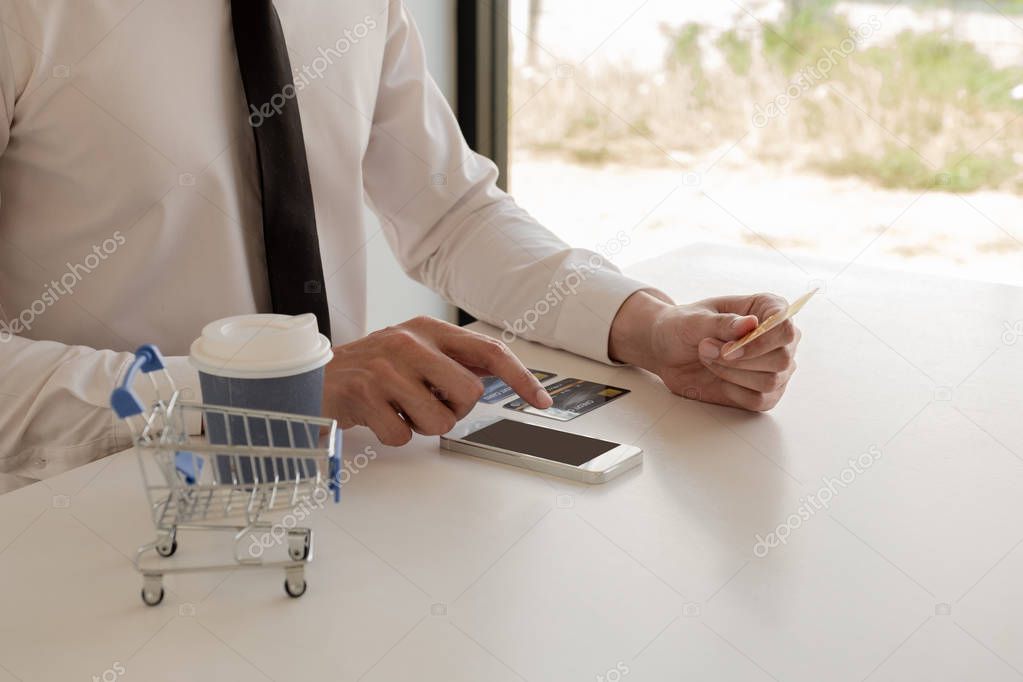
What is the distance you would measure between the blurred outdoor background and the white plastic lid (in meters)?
2.51

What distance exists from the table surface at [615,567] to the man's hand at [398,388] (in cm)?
4

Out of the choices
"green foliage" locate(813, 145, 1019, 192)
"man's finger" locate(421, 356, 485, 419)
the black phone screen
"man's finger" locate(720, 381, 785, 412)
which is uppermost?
"man's finger" locate(421, 356, 485, 419)

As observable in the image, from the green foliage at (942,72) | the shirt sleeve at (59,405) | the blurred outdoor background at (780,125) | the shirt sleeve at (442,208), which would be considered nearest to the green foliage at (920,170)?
the blurred outdoor background at (780,125)

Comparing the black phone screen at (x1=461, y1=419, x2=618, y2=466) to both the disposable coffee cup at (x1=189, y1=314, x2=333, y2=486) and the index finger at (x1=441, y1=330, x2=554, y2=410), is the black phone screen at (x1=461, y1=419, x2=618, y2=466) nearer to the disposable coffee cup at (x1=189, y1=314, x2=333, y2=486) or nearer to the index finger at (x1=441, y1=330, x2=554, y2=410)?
the index finger at (x1=441, y1=330, x2=554, y2=410)

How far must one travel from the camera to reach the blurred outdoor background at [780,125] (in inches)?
132

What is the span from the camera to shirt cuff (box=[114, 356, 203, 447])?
1.08 metres

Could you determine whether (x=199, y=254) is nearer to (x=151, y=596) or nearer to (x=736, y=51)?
(x=151, y=596)

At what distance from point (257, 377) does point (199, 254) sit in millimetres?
601

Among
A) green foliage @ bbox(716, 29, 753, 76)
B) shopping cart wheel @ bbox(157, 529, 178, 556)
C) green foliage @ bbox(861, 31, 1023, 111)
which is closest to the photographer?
shopping cart wheel @ bbox(157, 529, 178, 556)

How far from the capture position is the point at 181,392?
1.08m

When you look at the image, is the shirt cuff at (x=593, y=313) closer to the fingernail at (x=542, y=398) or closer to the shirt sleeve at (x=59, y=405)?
the fingernail at (x=542, y=398)

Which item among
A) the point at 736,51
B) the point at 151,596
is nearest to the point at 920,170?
the point at 736,51

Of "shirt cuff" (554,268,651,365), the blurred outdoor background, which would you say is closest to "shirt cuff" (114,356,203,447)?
"shirt cuff" (554,268,651,365)

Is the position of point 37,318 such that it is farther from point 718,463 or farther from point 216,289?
point 718,463
